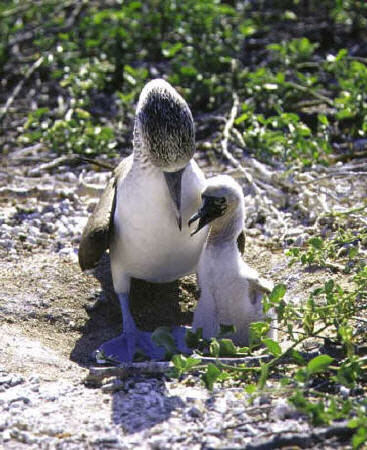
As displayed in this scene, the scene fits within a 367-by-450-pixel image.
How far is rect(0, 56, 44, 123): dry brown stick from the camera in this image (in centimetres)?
796

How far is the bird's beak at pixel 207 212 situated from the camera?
4.68 metres

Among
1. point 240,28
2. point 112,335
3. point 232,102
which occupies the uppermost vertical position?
point 240,28

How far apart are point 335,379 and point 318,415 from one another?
23 centimetres

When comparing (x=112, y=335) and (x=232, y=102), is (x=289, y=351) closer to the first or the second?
(x=112, y=335)

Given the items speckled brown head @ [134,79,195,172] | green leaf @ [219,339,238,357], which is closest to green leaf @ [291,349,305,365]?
green leaf @ [219,339,238,357]

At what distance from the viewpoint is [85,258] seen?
520 centimetres

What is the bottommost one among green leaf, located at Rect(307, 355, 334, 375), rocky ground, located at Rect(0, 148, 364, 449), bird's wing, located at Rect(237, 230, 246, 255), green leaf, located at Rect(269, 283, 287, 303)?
rocky ground, located at Rect(0, 148, 364, 449)

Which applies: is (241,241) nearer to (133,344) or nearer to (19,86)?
(133,344)

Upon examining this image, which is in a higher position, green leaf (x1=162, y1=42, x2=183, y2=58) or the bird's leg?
green leaf (x1=162, y1=42, x2=183, y2=58)

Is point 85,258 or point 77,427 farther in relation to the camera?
point 85,258

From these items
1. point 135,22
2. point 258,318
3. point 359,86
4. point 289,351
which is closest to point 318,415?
point 289,351

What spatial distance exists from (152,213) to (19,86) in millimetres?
3903

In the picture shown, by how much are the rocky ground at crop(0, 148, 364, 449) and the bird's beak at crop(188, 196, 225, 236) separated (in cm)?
80

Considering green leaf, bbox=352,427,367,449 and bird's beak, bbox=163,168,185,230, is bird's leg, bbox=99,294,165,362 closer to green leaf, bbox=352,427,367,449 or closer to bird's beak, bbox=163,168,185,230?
bird's beak, bbox=163,168,185,230
